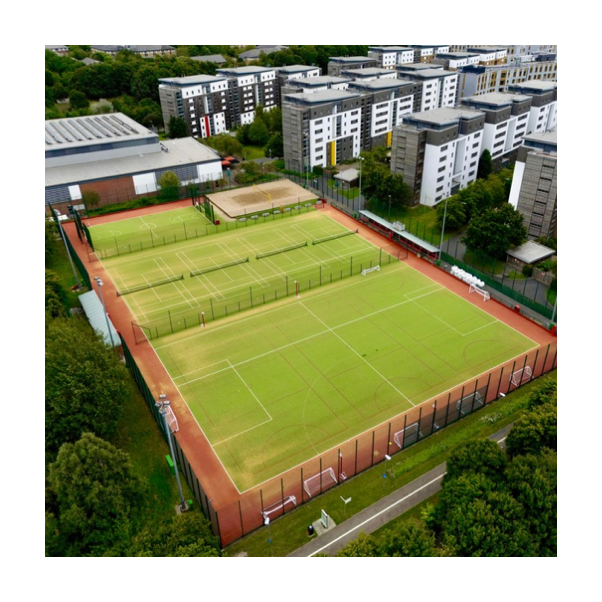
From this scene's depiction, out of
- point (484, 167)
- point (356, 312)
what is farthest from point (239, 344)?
point (484, 167)

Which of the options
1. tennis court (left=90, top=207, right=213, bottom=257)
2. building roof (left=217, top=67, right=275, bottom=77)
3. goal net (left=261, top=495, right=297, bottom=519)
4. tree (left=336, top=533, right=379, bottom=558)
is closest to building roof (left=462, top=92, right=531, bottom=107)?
tennis court (left=90, top=207, right=213, bottom=257)

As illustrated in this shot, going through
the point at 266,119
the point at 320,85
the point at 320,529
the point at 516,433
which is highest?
the point at 320,85

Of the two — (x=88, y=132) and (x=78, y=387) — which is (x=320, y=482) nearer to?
(x=78, y=387)

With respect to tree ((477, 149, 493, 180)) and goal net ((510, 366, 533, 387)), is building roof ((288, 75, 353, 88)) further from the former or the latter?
goal net ((510, 366, 533, 387))

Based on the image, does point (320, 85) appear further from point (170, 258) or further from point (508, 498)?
point (508, 498)

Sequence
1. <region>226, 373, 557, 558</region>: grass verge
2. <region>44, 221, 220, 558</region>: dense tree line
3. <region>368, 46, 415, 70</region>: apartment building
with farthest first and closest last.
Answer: <region>368, 46, 415, 70</region>: apartment building
<region>226, 373, 557, 558</region>: grass verge
<region>44, 221, 220, 558</region>: dense tree line

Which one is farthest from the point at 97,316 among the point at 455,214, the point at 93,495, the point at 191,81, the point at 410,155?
the point at 191,81

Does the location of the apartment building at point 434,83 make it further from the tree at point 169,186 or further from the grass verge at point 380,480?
the grass verge at point 380,480
